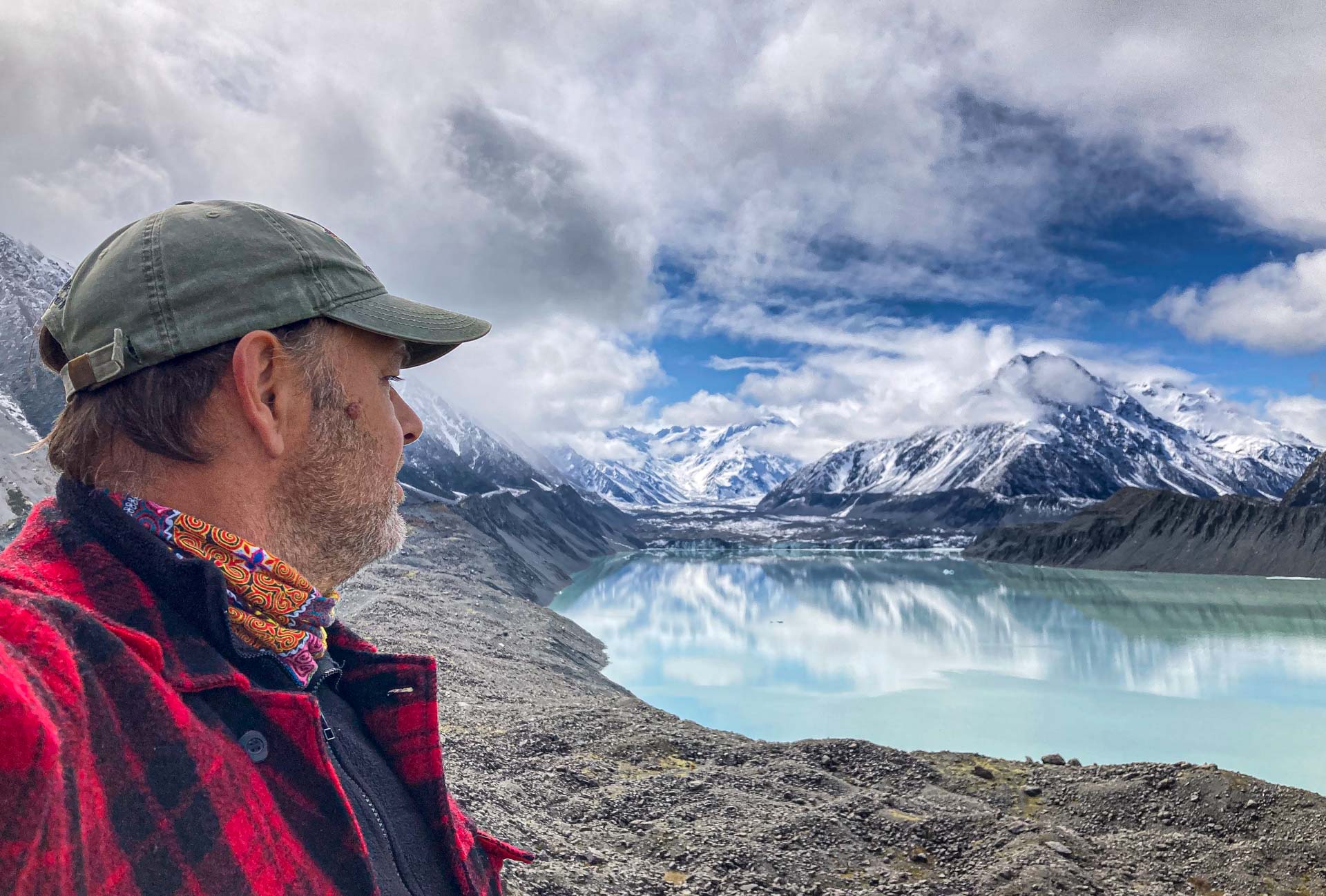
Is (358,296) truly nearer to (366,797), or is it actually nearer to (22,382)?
(366,797)

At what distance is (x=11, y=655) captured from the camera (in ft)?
3.14

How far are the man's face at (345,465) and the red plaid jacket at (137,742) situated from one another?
39 centimetres

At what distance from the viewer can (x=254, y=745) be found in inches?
52.4

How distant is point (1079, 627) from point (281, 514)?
56414 mm

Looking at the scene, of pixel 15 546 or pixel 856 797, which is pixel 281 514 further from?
pixel 856 797

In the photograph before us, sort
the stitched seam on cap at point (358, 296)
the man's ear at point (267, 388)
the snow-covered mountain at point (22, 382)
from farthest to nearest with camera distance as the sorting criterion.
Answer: the snow-covered mountain at point (22, 382)
the stitched seam on cap at point (358, 296)
the man's ear at point (267, 388)

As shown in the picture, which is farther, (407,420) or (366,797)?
(407,420)

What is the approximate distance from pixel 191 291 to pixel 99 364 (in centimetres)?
23

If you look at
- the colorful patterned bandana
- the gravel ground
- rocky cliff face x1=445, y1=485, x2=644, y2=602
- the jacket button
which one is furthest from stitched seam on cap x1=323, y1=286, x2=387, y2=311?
rocky cliff face x1=445, y1=485, x2=644, y2=602

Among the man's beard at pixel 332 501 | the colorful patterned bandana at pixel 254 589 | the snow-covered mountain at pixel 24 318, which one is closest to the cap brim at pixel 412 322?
the man's beard at pixel 332 501

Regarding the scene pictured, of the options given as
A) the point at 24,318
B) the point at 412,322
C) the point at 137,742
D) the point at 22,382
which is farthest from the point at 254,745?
the point at 24,318

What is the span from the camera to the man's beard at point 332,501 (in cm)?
174

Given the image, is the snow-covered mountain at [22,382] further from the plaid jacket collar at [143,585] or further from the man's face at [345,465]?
the man's face at [345,465]

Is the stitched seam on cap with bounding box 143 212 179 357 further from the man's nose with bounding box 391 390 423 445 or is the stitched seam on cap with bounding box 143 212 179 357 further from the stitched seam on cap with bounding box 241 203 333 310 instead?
the man's nose with bounding box 391 390 423 445
